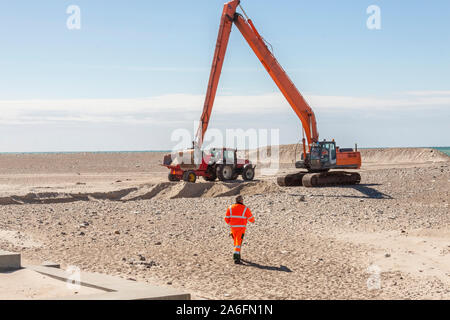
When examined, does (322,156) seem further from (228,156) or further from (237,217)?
(237,217)

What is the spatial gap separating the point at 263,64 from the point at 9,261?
1879 centimetres

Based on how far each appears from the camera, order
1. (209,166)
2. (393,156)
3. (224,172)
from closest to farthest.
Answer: (224,172) < (209,166) < (393,156)

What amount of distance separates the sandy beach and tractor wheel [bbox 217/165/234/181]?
4.04 metres

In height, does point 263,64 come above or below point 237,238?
above

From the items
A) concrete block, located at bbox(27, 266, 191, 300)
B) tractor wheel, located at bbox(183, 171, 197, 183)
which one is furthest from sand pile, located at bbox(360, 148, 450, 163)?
concrete block, located at bbox(27, 266, 191, 300)

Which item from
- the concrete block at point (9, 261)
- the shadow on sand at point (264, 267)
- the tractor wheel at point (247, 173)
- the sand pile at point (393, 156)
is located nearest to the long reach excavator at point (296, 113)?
the tractor wheel at point (247, 173)

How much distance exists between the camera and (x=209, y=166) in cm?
3053

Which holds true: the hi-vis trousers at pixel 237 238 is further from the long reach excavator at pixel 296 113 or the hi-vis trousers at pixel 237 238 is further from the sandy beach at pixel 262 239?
the long reach excavator at pixel 296 113

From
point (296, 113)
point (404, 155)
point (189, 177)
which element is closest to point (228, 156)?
point (189, 177)

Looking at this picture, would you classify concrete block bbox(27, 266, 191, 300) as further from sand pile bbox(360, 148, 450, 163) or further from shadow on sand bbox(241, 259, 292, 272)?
sand pile bbox(360, 148, 450, 163)

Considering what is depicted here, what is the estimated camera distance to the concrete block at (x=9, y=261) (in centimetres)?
1041

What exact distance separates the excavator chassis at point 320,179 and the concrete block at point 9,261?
1771cm

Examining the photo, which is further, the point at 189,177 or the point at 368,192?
the point at 189,177
